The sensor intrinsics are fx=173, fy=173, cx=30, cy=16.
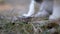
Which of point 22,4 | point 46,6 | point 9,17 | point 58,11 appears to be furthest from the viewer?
point 22,4

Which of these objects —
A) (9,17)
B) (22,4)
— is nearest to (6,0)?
(22,4)

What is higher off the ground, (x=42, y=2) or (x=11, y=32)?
(x=42, y=2)

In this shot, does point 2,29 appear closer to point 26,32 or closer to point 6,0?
point 26,32

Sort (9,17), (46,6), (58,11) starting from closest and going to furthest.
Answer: (9,17) < (58,11) < (46,6)

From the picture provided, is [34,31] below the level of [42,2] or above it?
below

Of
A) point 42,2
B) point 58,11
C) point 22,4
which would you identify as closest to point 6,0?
point 22,4

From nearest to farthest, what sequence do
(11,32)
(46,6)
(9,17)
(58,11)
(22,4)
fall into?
(11,32), (9,17), (58,11), (46,6), (22,4)

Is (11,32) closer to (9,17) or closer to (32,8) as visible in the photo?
(9,17)

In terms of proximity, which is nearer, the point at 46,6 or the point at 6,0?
the point at 46,6

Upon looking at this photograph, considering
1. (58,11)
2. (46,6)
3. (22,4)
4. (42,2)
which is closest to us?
(58,11)
